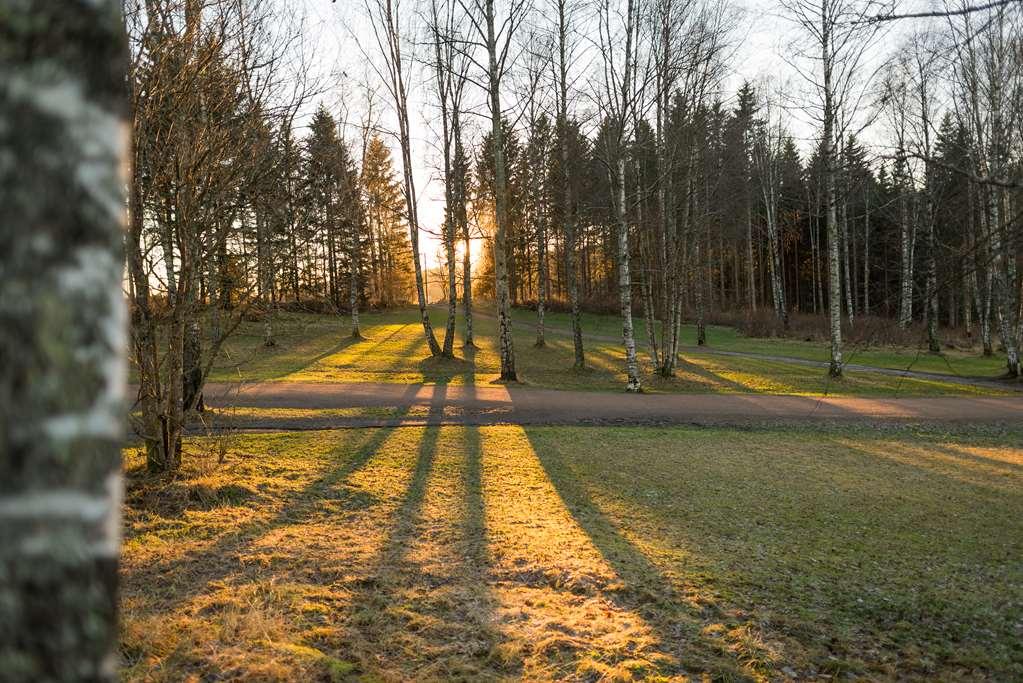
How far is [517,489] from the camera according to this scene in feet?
23.4

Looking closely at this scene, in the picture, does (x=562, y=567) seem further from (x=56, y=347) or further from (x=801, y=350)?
(x=801, y=350)

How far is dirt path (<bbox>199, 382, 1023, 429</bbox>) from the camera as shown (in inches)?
451

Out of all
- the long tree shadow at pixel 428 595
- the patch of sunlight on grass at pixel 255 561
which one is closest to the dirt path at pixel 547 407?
the patch of sunlight on grass at pixel 255 561

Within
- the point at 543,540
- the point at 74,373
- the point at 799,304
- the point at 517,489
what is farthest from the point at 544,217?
the point at 799,304

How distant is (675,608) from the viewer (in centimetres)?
427

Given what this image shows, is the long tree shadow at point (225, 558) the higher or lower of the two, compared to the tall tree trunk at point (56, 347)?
lower

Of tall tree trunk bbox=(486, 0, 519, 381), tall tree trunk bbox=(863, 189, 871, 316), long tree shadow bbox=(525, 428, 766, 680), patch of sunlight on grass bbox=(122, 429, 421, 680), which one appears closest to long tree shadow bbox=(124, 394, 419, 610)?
patch of sunlight on grass bbox=(122, 429, 421, 680)

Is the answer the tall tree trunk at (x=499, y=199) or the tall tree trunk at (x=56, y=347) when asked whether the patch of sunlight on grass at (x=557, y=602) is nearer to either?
the tall tree trunk at (x=56, y=347)

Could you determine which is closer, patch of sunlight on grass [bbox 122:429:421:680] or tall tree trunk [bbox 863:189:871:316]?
patch of sunlight on grass [bbox 122:429:421:680]

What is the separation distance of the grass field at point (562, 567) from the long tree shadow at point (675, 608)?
0.02 meters

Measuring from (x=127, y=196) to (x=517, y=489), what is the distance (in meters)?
4.99

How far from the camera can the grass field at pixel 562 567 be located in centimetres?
353

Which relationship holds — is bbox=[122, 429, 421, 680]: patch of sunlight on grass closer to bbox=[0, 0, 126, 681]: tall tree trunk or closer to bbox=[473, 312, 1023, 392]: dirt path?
bbox=[0, 0, 126, 681]: tall tree trunk

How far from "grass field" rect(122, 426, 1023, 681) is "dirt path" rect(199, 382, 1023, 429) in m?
2.62
